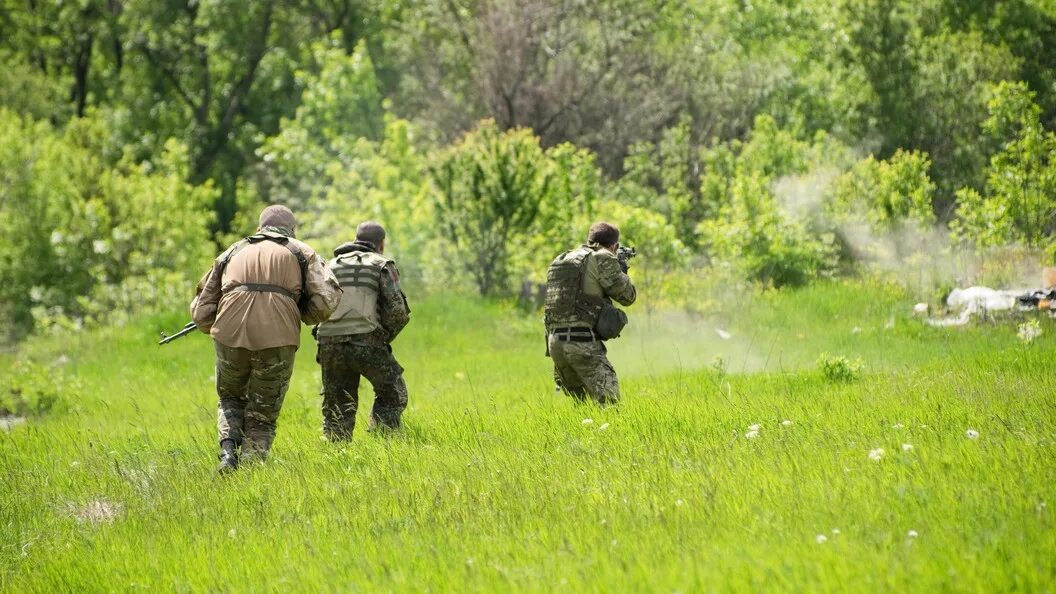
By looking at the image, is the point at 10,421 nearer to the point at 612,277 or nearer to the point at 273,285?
the point at 273,285

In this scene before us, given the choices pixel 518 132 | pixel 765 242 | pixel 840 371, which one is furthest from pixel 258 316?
pixel 518 132

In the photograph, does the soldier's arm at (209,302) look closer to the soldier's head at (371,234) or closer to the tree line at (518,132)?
the soldier's head at (371,234)

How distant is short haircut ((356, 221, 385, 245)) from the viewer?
981 centimetres

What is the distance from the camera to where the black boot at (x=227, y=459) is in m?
8.59

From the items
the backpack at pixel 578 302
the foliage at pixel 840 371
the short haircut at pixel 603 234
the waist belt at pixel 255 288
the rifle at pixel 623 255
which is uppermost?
the short haircut at pixel 603 234

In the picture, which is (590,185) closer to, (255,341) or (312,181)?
(312,181)

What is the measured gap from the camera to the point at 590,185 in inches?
939

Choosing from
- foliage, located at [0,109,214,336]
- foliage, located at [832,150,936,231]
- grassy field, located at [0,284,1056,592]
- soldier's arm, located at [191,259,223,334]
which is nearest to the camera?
grassy field, located at [0,284,1056,592]

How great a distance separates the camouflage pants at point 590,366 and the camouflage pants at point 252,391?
2.37m

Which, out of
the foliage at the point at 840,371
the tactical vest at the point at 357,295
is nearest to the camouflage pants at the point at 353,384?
the tactical vest at the point at 357,295

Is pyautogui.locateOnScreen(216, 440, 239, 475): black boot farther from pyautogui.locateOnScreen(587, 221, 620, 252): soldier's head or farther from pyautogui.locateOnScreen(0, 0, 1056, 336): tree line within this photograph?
pyautogui.locateOnScreen(0, 0, 1056, 336): tree line

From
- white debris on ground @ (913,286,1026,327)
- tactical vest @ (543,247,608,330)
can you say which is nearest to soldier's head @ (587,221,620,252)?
tactical vest @ (543,247,608,330)

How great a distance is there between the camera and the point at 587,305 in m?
10.2

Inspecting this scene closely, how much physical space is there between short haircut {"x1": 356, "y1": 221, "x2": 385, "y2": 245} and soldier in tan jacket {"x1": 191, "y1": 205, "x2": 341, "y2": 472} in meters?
0.89
